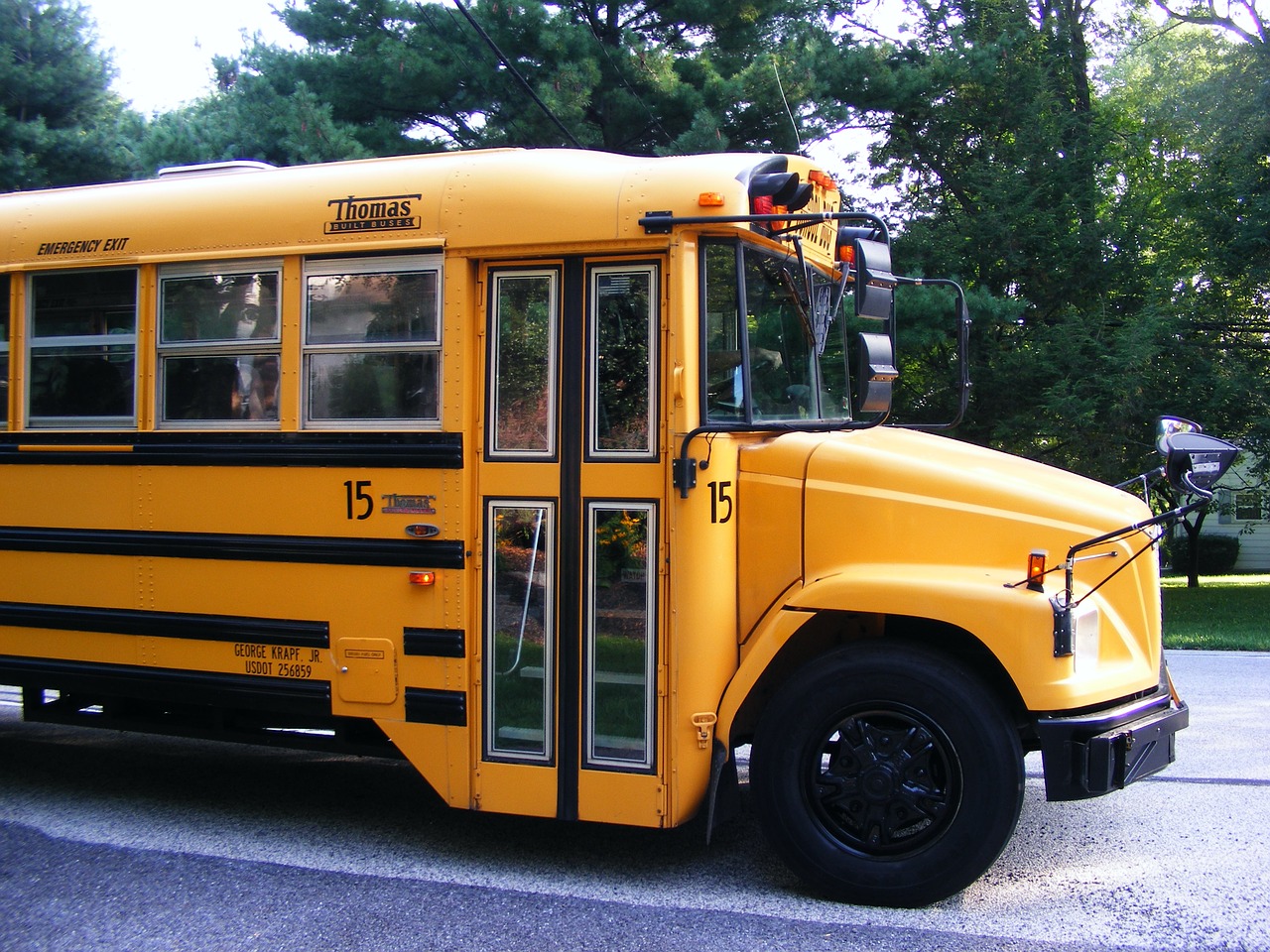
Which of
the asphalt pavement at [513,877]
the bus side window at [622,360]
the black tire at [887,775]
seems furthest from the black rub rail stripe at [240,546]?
the black tire at [887,775]

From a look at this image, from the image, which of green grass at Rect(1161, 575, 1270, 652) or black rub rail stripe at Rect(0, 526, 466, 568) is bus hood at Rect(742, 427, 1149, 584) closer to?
black rub rail stripe at Rect(0, 526, 466, 568)

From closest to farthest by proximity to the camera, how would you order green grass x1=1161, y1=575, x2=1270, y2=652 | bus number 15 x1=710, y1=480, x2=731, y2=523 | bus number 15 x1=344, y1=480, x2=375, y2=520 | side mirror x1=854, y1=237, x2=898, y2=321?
side mirror x1=854, y1=237, x2=898, y2=321
bus number 15 x1=710, y1=480, x2=731, y2=523
bus number 15 x1=344, y1=480, x2=375, y2=520
green grass x1=1161, y1=575, x2=1270, y2=652

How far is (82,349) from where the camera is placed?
5.41 m

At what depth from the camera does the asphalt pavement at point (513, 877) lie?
3980 mm

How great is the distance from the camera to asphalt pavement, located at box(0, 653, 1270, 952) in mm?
3980

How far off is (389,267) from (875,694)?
2.57 m

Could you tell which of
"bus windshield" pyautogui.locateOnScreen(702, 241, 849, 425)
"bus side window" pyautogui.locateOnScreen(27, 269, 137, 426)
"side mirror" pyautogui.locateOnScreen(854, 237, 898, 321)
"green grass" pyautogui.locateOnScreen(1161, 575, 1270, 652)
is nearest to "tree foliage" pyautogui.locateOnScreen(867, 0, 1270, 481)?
"green grass" pyautogui.locateOnScreen(1161, 575, 1270, 652)

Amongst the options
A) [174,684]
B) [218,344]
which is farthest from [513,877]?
[218,344]

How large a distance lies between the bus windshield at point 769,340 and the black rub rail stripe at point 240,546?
49.7 inches

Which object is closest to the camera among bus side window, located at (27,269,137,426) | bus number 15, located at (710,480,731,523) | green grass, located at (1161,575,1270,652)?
bus number 15, located at (710,480,731,523)

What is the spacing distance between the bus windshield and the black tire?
3.43 ft

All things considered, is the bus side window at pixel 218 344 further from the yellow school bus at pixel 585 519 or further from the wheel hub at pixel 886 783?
the wheel hub at pixel 886 783

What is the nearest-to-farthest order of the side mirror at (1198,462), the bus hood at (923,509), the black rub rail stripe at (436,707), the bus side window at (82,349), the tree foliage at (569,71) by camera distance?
the side mirror at (1198,462) < the bus hood at (923,509) < the black rub rail stripe at (436,707) < the bus side window at (82,349) < the tree foliage at (569,71)

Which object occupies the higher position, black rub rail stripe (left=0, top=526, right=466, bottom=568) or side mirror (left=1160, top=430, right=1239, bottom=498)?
side mirror (left=1160, top=430, right=1239, bottom=498)
